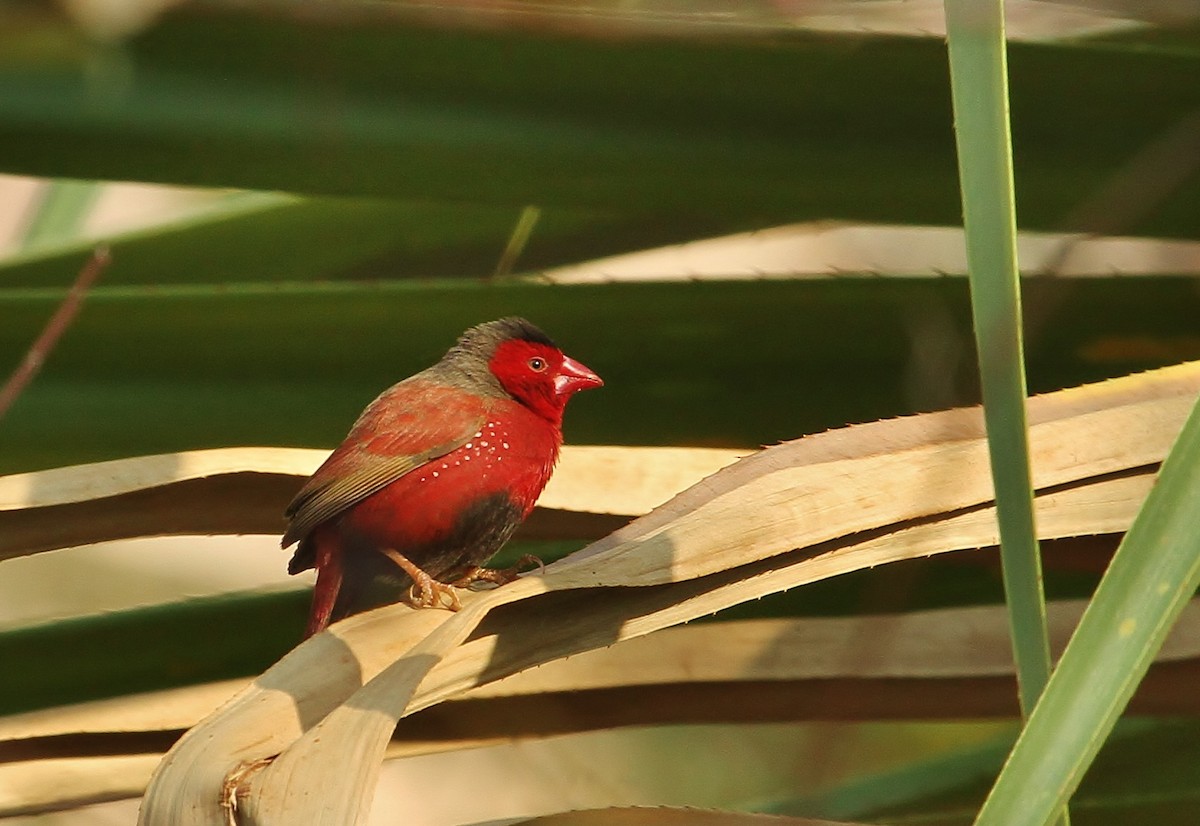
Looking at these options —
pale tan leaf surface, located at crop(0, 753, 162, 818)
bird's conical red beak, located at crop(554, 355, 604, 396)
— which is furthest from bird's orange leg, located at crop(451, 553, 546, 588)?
pale tan leaf surface, located at crop(0, 753, 162, 818)

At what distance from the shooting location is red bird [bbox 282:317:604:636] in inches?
95.0

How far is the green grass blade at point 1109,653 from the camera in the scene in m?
0.83

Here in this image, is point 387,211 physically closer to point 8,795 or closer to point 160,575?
point 8,795

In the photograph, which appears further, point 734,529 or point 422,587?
point 422,587

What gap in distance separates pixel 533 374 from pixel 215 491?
1.18 metres

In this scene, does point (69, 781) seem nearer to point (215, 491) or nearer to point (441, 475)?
point (215, 491)

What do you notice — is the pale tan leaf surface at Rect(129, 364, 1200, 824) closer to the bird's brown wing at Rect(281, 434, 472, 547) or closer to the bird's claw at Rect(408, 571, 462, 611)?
the bird's brown wing at Rect(281, 434, 472, 547)

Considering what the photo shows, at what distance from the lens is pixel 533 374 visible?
283cm

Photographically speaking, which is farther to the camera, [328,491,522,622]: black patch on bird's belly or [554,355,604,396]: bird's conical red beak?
[554,355,604,396]: bird's conical red beak

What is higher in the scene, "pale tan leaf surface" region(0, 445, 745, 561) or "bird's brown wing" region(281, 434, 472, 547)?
"bird's brown wing" region(281, 434, 472, 547)

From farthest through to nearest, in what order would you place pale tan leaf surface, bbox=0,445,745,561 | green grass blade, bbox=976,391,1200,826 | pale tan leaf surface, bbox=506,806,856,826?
pale tan leaf surface, bbox=0,445,745,561, pale tan leaf surface, bbox=506,806,856,826, green grass blade, bbox=976,391,1200,826

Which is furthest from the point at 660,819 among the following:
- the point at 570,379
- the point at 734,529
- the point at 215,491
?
the point at 570,379

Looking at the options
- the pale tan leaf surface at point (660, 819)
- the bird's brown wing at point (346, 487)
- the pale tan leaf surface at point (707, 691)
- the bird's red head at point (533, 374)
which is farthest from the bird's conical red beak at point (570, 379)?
the pale tan leaf surface at point (660, 819)

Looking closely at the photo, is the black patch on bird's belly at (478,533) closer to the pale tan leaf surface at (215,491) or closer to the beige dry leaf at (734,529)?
the pale tan leaf surface at (215,491)
